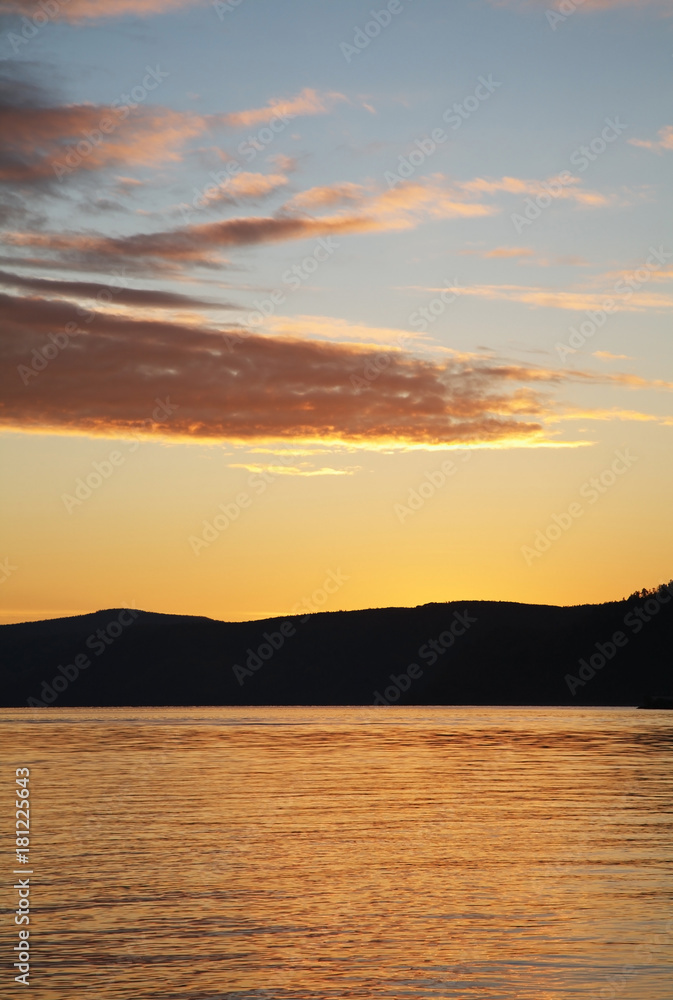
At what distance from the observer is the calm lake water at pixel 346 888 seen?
71.9 feet

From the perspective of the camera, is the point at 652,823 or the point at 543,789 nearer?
the point at 652,823

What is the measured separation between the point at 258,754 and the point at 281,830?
183ft

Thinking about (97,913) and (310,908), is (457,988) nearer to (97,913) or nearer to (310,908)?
(310,908)

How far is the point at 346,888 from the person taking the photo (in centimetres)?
3048

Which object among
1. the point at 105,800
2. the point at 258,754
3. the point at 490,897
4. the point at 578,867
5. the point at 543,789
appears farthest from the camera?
the point at 258,754

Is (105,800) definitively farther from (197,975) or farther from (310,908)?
(197,975)

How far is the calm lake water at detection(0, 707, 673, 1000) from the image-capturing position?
21.9m

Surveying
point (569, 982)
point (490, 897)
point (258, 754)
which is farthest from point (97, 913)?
point (258, 754)

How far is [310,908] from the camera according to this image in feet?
91.9

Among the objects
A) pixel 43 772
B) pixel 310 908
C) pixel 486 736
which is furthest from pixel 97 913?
pixel 486 736

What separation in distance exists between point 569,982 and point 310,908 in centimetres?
842

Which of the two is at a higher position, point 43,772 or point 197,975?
point 43,772

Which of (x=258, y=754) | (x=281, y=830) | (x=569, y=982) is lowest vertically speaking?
(x=569, y=982)

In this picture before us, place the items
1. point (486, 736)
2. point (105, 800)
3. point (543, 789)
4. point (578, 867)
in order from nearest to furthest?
1. point (578, 867)
2. point (105, 800)
3. point (543, 789)
4. point (486, 736)
